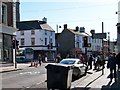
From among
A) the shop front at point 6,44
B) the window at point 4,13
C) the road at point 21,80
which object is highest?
the window at point 4,13

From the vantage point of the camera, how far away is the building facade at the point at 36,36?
72312 mm

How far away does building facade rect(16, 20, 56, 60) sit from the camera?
7231cm

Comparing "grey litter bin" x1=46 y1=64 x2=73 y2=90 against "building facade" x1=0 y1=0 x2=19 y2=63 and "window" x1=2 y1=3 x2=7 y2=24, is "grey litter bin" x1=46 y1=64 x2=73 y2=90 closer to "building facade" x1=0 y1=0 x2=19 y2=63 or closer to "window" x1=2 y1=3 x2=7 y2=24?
"building facade" x1=0 y1=0 x2=19 y2=63

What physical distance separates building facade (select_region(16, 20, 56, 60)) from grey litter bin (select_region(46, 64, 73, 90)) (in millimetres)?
57641

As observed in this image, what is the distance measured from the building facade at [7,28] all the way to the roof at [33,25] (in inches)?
1321

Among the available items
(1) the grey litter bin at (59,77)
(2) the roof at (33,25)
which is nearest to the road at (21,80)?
(1) the grey litter bin at (59,77)

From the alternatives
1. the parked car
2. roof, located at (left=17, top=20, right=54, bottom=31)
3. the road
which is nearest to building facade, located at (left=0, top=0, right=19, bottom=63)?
the road

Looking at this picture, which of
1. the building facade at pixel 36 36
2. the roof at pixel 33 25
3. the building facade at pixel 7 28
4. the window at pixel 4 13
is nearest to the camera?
the building facade at pixel 7 28

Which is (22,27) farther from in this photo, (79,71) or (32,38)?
(79,71)

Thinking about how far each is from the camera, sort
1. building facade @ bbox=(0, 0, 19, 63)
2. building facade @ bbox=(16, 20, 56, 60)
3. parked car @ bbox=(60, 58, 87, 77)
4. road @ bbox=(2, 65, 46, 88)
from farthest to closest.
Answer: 1. building facade @ bbox=(16, 20, 56, 60)
2. building facade @ bbox=(0, 0, 19, 63)
3. parked car @ bbox=(60, 58, 87, 77)
4. road @ bbox=(2, 65, 46, 88)

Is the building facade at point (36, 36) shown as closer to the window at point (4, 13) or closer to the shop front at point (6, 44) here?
the shop front at point (6, 44)

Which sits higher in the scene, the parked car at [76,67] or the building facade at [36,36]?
the building facade at [36,36]

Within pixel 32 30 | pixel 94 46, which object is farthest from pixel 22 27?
pixel 94 46

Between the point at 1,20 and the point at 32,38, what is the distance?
3802cm
